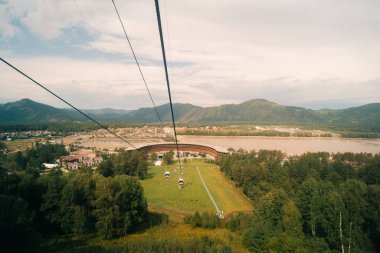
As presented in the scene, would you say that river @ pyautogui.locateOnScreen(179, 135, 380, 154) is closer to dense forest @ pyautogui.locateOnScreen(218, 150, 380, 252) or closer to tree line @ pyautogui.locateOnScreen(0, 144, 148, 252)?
dense forest @ pyautogui.locateOnScreen(218, 150, 380, 252)

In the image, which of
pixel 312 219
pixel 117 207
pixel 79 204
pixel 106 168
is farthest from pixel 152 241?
pixel 106 168

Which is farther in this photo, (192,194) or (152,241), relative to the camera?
(192,194)

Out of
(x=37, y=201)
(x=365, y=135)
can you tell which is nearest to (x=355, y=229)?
(x=37, y=201)

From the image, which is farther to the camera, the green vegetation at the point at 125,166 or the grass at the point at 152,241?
the green vegetation at the point at 125,166

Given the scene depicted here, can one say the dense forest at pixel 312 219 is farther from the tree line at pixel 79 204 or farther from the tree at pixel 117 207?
the tree line at pixel 79 204

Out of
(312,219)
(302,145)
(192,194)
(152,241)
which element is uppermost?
(302,145)

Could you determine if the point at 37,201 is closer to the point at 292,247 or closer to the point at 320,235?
the point at 292,247

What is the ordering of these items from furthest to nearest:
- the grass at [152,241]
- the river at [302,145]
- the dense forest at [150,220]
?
the river at [302,145], the grass at [152,241], the dense forest at [150,220]

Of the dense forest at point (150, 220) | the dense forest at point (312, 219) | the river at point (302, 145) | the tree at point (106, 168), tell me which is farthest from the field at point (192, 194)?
the river at point (302, 145)

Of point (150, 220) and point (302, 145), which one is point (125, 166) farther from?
point (302, 145)
